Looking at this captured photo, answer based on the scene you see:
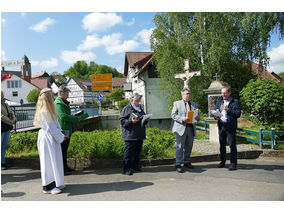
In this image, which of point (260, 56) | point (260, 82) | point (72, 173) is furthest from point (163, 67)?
point (72, 173)

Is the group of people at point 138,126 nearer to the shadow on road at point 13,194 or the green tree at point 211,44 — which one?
the shadow on road at point 13,194

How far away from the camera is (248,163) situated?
618 cm

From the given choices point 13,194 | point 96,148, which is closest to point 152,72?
point 96,148

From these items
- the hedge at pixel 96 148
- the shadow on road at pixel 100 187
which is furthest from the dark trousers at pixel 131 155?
the shadow on road at pixel 100 187

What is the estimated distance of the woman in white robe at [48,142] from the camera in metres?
4.00

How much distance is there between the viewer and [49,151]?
4.04m

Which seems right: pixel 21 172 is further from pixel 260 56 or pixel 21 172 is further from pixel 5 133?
pixel 260 56

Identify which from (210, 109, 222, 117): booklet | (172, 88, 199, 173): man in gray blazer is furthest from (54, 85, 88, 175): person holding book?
(210, 109, 222, 117): booklet

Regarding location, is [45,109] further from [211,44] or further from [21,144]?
[211,44]

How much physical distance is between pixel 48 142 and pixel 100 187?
4.25 feet

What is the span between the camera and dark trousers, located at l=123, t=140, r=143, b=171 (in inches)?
211

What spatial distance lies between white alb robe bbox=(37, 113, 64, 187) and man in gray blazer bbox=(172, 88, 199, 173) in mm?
2722

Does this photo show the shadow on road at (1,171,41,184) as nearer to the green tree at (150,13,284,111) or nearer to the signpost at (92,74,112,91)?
the green tree at (150,13,284,111)
